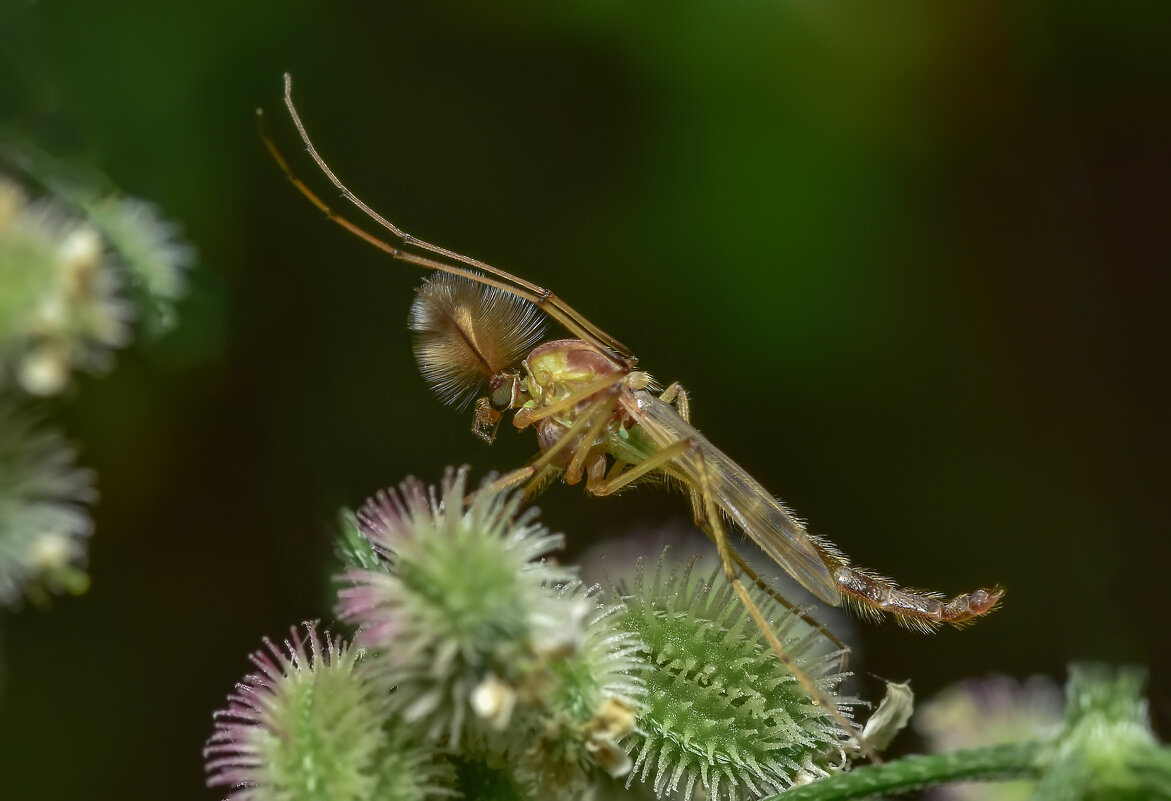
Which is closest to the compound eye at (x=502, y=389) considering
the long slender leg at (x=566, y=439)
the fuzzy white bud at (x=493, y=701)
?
the long slender leg at (x=566, y=439)

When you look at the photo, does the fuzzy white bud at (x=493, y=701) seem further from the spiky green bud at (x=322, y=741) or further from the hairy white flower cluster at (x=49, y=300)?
the hairy white flower cluster at (x=49, y=300)

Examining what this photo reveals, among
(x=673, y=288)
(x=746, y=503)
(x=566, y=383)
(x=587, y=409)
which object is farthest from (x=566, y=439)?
(x=673, y=288)

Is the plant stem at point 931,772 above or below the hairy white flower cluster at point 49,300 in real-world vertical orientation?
above

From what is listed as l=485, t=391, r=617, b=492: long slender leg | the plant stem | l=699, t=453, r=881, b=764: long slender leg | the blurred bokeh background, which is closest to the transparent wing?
l=485, t=391, r=617, b=492: long slender leg

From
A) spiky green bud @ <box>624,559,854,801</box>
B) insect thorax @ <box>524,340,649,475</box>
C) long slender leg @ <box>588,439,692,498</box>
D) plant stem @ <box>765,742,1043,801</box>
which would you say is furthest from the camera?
insect thorax @ <box>524,340,649,475</box>

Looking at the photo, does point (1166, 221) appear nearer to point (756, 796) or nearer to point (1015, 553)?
point (1015, 553)

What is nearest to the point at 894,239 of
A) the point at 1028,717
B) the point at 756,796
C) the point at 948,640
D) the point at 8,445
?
the point at 948,640

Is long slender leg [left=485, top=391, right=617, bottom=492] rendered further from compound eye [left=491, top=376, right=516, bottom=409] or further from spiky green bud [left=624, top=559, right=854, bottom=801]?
spiky green bud [left=624, top=559, right=854, bottom=801]
